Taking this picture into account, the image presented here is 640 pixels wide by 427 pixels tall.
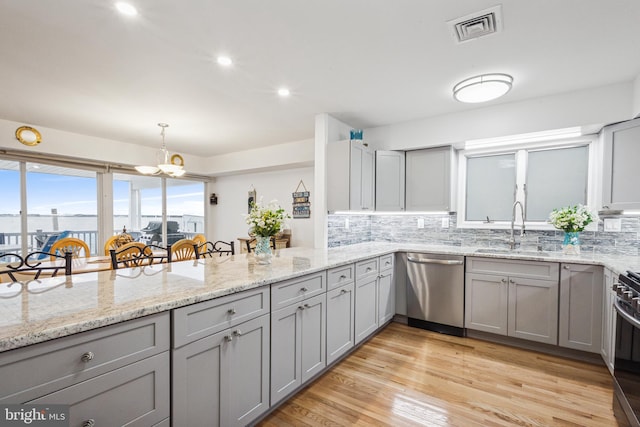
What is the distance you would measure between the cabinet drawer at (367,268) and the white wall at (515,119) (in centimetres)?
163

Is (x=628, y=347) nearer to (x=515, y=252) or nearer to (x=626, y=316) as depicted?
(x=626, y=316)

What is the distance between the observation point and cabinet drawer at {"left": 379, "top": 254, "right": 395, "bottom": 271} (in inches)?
127

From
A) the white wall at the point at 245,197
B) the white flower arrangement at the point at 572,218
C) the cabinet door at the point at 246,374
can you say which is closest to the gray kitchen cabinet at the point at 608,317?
the white flower arrangement at the point at 572,218

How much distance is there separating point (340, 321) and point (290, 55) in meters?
2.16

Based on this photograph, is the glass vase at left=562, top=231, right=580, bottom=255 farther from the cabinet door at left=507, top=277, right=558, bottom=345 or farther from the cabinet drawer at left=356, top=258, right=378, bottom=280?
the cabinet drawer at left=356, top=258, right=378, bottom=280

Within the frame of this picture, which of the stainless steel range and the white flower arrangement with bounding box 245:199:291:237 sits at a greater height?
the white flower arrangement with bounding box 245:199:291:237

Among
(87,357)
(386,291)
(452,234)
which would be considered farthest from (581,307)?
(87,357)

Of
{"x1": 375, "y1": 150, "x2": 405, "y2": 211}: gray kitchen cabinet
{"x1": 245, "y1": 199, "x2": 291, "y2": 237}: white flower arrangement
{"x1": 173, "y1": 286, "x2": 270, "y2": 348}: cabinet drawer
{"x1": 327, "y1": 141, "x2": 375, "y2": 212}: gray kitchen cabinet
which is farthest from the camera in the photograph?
{"x1": 375, "y1": 150, "x2": 405, "y2": 211}: gray kitchen cabinet

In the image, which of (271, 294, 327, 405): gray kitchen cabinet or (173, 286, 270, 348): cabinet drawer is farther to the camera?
(271, 294, 327, 405): gray kitchen cabinet

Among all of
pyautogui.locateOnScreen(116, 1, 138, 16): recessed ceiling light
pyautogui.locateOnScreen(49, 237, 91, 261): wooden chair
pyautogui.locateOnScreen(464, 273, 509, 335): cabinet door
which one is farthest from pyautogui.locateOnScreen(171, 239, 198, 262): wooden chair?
pyautogui.locateOnScreen(464, 273, 509, 335): cabinet door

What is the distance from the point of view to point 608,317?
2.40 metres

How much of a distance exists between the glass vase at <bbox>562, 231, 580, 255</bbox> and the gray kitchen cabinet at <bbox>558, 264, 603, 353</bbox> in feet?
1.29

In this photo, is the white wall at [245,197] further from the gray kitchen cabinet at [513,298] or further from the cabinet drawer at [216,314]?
the cabinet drawer at [216,314]

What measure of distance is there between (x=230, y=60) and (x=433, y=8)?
1492mm
